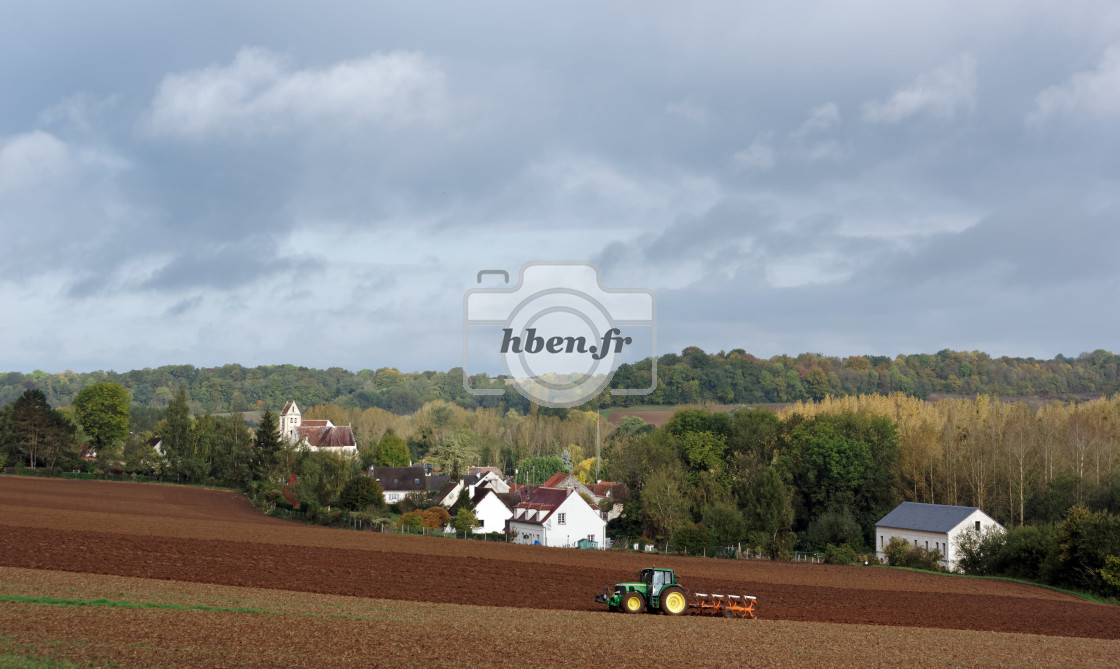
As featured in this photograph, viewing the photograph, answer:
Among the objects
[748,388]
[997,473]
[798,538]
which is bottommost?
[798,538]

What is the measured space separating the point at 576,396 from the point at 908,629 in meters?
92.9

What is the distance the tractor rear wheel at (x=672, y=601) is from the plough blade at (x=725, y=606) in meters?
0.74

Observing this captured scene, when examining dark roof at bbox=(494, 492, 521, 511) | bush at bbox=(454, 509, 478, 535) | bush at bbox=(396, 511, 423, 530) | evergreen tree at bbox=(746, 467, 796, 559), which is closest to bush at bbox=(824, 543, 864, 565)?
evergreen tree at bbox=(746, 467, 796, 559)

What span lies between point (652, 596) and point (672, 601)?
616mm

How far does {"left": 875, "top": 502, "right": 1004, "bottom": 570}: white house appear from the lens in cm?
5319

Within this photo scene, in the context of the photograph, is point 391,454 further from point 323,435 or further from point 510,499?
point 510,499

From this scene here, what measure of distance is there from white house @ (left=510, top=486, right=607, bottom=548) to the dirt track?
832cm

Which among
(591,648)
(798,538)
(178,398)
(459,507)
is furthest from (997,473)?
(178,398)

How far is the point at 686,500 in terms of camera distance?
6681cm

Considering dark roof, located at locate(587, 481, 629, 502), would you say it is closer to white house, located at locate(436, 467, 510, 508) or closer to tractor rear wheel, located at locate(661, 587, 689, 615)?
white house, located at locate(436, 467, 510, 508)

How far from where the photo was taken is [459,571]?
123 feet

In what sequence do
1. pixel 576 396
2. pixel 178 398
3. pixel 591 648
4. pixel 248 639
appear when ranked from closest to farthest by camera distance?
pixel 248 639 < pixel 591 648 < pixel 178 398 < pixel 576 396

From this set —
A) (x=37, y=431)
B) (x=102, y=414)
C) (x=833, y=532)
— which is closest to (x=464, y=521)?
(x=833, y=532)

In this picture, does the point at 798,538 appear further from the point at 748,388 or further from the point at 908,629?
the point at 748,388
